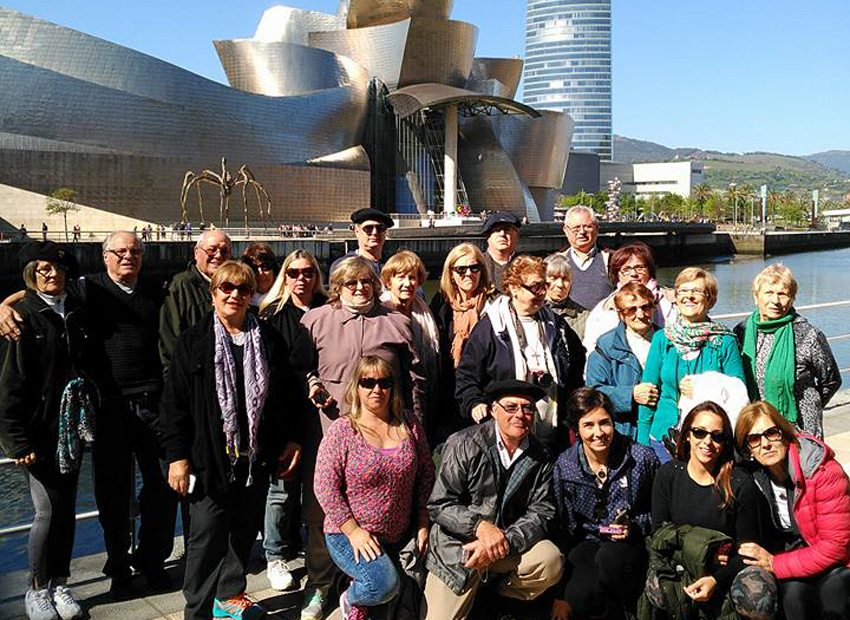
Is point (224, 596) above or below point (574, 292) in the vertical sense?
below

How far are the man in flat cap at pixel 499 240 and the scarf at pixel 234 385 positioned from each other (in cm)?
180

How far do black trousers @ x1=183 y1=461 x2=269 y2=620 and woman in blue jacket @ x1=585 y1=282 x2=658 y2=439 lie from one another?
1731 millimetres

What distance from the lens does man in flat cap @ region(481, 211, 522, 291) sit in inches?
194

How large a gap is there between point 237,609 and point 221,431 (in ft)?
2.62

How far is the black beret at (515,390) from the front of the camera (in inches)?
136

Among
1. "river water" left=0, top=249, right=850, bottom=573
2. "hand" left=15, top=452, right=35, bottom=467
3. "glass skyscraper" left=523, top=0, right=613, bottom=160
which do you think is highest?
"glass skyscraper" left=523, top=0, right=613, bottom=160

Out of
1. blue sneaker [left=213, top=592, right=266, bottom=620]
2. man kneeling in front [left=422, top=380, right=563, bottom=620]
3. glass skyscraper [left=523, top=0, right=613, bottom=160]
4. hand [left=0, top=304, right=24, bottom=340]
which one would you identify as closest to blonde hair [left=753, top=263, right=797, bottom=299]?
man kneeling in front [left=422, top=380, right=563, bottom=620]

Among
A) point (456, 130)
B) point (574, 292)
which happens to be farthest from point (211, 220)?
point (574, 292)

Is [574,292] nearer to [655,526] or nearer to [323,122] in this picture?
[655,526]

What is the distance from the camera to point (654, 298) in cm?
422

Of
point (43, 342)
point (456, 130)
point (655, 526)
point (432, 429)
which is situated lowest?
point (655, 526)

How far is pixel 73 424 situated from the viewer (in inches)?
145

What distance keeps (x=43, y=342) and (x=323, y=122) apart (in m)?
40.6

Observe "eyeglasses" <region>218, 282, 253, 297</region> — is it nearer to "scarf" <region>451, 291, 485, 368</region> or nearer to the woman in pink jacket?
"scarf" <region>451, 291, 485, 368</region>
